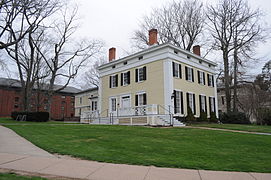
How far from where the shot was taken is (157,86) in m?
18.7

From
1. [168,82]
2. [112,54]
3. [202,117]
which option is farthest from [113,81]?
[202,117]

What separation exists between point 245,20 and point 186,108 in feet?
48.8

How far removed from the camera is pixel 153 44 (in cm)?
2019

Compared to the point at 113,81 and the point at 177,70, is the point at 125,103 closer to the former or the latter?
the point at 113,81

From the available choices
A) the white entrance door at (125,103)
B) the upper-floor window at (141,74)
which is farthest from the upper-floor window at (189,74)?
the white entrance door at (125,103)

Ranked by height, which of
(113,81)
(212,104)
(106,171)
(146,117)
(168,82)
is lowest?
(106,171)

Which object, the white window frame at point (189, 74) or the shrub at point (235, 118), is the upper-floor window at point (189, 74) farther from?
the shrub at point (235, 118)

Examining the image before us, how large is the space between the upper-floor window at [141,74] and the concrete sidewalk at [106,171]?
14979 mm

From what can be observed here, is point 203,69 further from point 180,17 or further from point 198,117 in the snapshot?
point 180,17

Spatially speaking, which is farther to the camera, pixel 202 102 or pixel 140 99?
pixel 202 102

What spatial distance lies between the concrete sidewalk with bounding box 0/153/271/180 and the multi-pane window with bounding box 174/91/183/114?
13282 millimetres

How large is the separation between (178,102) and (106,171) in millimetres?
14339

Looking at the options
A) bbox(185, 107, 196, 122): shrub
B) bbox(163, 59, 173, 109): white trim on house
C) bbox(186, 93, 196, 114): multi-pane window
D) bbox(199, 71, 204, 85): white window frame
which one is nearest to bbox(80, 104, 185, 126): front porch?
bbox(163, 59, 173, 109): white trim on house

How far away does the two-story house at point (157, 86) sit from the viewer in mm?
17766
